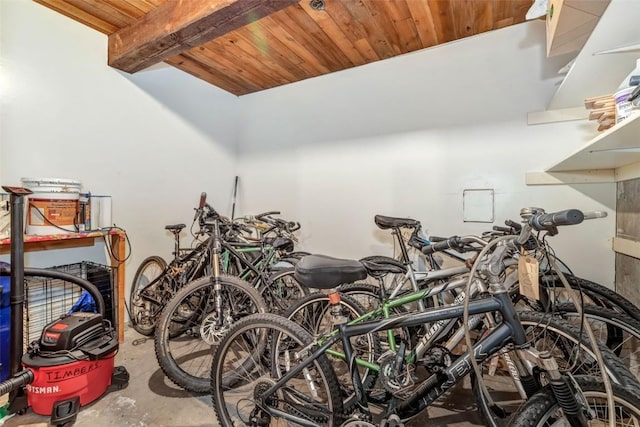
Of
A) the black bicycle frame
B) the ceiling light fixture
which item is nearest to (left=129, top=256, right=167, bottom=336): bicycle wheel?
the black bicycle frame

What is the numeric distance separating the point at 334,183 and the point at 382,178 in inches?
20.1

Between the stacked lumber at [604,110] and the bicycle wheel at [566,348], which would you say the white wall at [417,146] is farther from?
the bicycle wheel at [566,348]

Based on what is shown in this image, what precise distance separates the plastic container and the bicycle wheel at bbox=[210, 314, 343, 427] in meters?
1.53

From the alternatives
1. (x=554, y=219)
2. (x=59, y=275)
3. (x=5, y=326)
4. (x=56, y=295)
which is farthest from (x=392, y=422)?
(x=56, y=295)

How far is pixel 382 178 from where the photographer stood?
9.23 feet

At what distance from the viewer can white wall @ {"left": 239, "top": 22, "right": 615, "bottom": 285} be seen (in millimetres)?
2205

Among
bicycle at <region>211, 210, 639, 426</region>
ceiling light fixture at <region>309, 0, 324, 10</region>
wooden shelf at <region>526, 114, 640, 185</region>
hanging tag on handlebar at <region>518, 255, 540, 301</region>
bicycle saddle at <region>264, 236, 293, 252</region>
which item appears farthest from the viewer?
bicycle saddle at <region>264, 236, 293, 252</region>

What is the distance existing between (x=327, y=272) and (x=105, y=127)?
240cm

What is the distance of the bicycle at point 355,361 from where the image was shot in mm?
999

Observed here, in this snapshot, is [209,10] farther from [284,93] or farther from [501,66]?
[501,66]

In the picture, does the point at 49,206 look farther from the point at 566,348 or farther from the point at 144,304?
the point at 566,348

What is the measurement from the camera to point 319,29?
2328mm

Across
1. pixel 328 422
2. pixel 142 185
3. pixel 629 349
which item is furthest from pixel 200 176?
pixel 629 349

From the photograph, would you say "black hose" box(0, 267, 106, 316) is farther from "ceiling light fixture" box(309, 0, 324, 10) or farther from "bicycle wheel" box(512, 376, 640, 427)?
"ceiling light fixture" box(309, 0, 324, 10)
